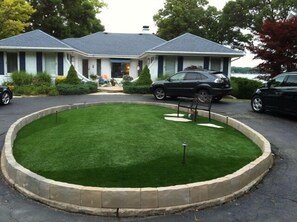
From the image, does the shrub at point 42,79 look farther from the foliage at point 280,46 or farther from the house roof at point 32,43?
the foliage at point 280,46

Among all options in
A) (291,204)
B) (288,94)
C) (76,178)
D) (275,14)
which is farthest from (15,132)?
(275,14)

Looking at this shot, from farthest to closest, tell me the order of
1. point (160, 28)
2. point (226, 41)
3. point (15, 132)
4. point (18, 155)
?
point (160, 28)
point (226, 41)
point (15, 132)
point (18, 155)

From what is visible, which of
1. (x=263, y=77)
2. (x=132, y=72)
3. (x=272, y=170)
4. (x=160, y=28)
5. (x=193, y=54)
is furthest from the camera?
(x=160, y=28)

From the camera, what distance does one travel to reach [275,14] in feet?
130

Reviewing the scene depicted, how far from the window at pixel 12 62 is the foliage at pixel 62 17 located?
18481 mm

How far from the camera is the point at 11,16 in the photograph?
32406 millimetres

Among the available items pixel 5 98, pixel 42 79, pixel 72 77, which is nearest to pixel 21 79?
pixel 42 79

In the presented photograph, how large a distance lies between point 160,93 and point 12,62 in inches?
508

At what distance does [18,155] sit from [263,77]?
19.0m

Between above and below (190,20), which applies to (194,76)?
below

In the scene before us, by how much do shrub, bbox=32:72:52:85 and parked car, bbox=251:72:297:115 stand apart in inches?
602

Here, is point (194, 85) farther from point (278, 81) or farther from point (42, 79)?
point (42, 79)

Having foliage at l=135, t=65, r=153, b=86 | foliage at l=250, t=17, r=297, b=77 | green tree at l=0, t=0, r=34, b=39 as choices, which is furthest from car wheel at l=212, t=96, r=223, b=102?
green tree at l=0, t=0, r=34, b=39

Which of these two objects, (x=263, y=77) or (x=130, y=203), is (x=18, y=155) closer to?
(x=130, y=203)
